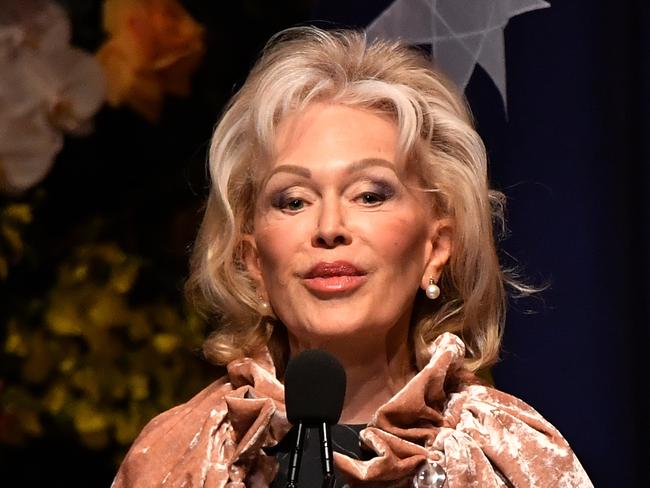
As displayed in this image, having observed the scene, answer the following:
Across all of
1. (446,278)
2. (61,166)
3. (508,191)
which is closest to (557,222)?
(508,191)

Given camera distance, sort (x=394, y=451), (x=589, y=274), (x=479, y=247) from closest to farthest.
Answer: (x=394, y=451), (x=479, y=247), (x=589, y=274)

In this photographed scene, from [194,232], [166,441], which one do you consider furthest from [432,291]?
[194,232]

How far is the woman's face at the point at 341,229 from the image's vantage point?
7.00ft

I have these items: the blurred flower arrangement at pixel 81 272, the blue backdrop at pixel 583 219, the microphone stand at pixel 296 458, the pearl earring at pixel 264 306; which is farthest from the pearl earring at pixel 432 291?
the blurred flower arrangement at pixel 81 272

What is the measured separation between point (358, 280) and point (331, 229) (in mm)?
77

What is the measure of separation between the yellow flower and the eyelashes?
28.8 inches

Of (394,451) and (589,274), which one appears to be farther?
(589,274)

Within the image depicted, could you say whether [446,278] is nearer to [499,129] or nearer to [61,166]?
[499,129]

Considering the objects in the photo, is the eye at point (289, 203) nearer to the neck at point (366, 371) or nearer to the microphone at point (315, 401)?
the neck at point (366, 371)

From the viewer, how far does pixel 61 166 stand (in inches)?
113

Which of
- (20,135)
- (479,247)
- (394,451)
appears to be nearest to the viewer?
(394,451)

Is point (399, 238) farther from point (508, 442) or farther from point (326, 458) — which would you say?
point (326, 458)

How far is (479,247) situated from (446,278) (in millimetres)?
75

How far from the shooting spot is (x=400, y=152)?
221cm
